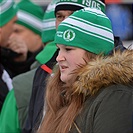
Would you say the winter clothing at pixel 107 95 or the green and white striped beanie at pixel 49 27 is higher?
the winter clothing at pixel 107 95

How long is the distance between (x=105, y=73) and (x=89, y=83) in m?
0.11

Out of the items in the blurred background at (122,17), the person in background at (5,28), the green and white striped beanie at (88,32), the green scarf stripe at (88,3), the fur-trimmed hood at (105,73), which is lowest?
the blurred background at (122,17)

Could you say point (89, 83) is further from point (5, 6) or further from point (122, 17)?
point (122, 17)

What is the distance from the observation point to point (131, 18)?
10594 mm

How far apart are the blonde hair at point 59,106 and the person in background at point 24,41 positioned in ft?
6.99

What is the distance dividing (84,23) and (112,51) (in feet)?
0.86

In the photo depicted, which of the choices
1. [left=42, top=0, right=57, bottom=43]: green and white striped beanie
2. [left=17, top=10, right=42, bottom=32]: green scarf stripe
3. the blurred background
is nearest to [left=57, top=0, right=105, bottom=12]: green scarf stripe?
[left=42, top=0, right=57, bottom=43]: green and white striped beanie

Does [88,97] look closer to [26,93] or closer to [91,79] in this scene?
[91,79]

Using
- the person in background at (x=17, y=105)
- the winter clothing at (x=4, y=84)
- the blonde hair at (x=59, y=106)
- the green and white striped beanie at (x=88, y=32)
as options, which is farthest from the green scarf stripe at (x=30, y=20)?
the green and white striped beanie at (x=88, y=32)

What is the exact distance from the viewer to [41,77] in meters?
4.23

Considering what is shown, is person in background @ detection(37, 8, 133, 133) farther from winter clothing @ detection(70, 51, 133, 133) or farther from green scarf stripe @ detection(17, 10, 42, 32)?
green scarf stripe @ detection(17, 10, 42, 32)

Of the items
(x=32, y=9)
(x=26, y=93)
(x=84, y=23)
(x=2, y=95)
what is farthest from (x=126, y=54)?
(x=32, y=9)

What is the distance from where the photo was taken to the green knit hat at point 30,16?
6.91 metres

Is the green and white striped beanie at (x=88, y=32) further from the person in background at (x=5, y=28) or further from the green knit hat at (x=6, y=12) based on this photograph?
the green knit hat at (x=6, y=12)
